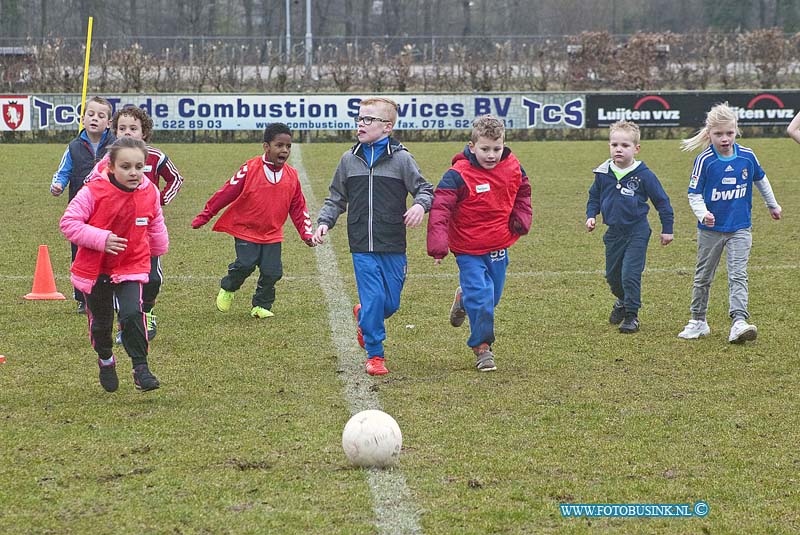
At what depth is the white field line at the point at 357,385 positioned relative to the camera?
4426 millimetres

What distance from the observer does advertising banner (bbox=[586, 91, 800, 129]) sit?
2766cm

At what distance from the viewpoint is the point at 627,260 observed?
832 centimetres

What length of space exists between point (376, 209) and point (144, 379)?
173cm

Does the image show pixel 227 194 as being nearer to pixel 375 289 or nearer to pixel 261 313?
pixel 261 313

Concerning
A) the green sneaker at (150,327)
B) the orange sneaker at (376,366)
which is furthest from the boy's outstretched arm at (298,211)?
the orange sneaker at (376,366)

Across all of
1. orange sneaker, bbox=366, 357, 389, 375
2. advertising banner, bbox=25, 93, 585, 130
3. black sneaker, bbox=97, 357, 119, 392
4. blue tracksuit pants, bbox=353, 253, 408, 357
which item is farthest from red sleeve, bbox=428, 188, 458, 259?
advertising banner, bbox=25, 93, 585, 130

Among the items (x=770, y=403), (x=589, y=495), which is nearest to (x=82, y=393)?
(x=589, y=495)

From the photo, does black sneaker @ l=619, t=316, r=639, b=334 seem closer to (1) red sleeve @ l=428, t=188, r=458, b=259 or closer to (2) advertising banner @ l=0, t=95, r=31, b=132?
(1) red sleeve @ l=428, t=188, r=458, b=259

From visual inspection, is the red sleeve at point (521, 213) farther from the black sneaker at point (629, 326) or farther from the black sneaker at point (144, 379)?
the black sneaker at point (144, 379)

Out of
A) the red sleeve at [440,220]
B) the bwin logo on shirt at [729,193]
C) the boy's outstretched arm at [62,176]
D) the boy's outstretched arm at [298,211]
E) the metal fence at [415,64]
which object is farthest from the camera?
the metal fence at [415,64]

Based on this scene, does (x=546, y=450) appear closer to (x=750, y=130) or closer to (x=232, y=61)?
(x=750, y=130)

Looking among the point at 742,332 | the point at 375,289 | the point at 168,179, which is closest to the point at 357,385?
the point at 375,289

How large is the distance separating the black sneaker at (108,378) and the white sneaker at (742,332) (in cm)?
410

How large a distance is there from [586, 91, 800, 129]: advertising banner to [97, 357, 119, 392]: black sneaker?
895 inches
